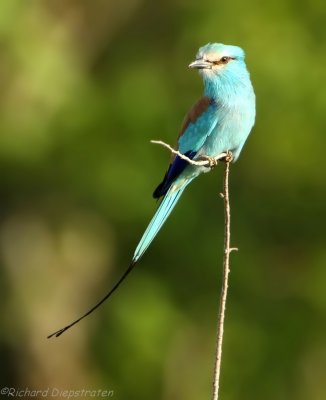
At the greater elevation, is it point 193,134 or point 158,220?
point 193,134

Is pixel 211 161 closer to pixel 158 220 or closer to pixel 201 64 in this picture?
pixel 158 220

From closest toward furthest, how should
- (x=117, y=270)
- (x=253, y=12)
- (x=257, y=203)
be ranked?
(x=253, y=12)
(x=257, y=203)
(x=117, y=270)

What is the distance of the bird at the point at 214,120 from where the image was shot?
4.76 m

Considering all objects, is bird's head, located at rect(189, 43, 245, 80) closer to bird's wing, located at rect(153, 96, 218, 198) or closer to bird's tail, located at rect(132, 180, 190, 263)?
bird's wing, located at rect(153, 96, 218, 198)

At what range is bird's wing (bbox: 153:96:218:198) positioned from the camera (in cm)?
477

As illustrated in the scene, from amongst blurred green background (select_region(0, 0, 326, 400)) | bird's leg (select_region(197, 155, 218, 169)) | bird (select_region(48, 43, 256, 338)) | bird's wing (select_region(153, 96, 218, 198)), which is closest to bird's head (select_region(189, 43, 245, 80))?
bird (select_region(48, 43, 256, 338))

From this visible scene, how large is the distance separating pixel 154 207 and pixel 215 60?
163 inches

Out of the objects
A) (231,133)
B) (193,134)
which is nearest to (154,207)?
(193,134)

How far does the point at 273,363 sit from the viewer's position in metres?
9.20

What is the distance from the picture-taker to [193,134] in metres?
4.85

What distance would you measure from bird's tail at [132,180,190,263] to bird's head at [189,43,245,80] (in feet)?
1.56

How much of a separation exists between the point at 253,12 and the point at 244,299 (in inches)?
89.7

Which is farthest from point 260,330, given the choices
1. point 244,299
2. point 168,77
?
point 168,77

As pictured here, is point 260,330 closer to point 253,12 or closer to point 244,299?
point 244,299
